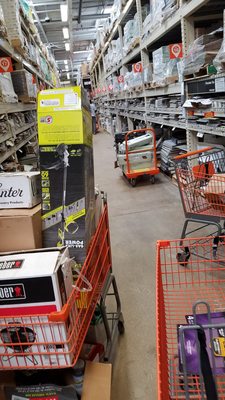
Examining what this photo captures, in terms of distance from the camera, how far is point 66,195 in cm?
129

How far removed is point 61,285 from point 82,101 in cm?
75

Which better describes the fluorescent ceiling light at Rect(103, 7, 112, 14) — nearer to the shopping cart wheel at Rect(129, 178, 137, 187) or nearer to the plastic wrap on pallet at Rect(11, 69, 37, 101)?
the plastic wrap on pallet at Rect(11, 69, 37, 101)

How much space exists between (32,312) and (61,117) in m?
0.75

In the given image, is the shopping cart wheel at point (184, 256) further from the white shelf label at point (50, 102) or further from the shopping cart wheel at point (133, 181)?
the shopping cart wheel at point (133, 181)

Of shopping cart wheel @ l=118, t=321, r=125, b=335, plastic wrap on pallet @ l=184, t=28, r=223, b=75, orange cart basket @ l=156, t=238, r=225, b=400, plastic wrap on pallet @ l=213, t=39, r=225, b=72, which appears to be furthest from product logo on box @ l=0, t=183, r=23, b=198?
plastic wrap on pallet @ l=184, t=28, r=223, b=75

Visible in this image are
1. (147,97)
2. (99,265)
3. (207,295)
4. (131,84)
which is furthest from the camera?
(131,84)

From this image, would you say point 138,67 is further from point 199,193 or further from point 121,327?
point 121,327

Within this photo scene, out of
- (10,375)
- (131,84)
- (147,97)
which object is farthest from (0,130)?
(131,84)

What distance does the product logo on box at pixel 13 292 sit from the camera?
985mm

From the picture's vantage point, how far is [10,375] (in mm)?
1321

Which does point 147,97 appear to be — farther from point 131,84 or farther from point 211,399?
point 211,399

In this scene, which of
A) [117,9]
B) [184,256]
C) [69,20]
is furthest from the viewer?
[69,20]

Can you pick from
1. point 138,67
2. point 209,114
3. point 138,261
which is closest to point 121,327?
point 138,261

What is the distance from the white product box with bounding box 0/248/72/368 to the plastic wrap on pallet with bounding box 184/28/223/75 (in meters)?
2.63
